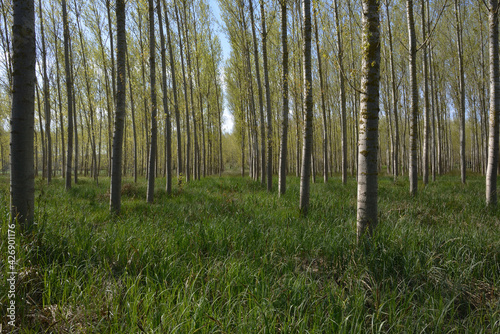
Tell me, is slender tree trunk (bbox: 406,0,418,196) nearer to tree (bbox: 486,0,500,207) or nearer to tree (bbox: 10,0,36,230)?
tree (bbox: 486,0,500,207)

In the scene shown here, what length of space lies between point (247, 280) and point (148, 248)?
49.7 inches

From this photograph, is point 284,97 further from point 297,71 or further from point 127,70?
point 127,70

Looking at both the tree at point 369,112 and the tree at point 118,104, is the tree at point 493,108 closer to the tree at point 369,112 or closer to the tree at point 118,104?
the tree at point 369,112

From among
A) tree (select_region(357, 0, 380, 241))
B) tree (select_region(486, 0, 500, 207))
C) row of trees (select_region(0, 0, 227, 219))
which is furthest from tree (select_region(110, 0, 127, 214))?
tree (select_region(486, 0, 500, 207))

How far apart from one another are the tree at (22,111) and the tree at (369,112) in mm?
4166

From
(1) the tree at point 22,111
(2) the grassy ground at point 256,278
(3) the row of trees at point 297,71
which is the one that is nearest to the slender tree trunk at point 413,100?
(3) the row of trees at point 297,71

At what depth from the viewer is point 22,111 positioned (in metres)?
2.89

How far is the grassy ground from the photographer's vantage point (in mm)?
1785

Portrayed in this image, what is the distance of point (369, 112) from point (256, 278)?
242 cm

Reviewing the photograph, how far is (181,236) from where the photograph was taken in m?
3.32

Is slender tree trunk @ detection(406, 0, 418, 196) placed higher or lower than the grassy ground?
higher

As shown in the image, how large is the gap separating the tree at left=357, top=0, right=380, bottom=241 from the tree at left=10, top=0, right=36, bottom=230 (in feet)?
13.7

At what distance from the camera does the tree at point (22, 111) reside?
287 centimetres

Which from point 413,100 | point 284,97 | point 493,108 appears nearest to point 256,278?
point 284,97
